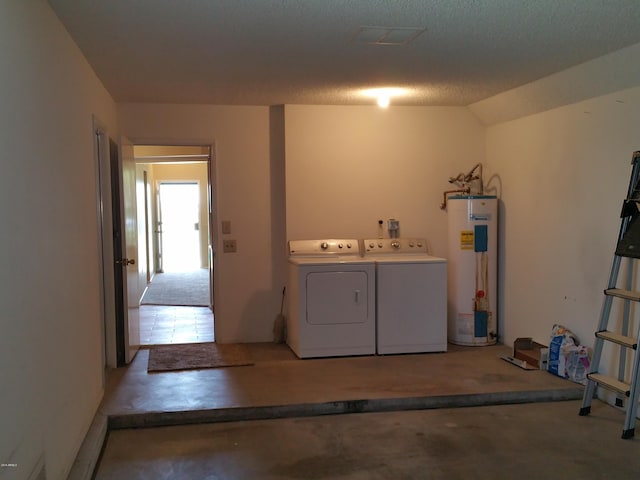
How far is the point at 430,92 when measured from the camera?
16.5 feet

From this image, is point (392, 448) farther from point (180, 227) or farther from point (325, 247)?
point (180, 227)

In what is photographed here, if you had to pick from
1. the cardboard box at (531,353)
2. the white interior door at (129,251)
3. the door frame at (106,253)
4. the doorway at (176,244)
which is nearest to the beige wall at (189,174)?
the doorway at (176,244)

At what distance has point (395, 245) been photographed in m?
5.62

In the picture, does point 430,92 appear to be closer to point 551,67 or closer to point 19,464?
point 551,67

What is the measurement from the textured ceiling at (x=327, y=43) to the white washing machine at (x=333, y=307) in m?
1.56

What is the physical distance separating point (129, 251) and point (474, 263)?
10.5 feet

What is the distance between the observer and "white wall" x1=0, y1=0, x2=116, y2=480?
80.4 inches

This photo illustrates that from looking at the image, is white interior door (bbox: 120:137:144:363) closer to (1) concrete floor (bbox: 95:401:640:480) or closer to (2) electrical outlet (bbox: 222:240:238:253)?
(2) electrical outlet (bbox: 222:240:238:253)

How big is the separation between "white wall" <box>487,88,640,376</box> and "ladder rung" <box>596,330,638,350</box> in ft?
1.79

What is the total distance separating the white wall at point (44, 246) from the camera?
2.04 m

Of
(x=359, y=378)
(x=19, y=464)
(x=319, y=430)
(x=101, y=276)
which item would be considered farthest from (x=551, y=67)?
(x=19, y=464)

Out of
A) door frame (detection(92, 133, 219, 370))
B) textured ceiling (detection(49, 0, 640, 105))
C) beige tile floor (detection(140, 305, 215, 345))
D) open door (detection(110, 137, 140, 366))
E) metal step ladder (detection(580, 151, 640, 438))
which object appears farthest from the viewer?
beige tile floor (detection(140, 305, 215, 345))

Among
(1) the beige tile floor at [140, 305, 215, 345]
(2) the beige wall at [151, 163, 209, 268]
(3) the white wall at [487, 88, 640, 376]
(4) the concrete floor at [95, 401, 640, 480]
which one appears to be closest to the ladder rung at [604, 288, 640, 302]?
(3) the white wall at [487, 88, 640, 376]

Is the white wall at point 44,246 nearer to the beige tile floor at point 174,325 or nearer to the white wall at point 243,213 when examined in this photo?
the white wall at point 243,213
